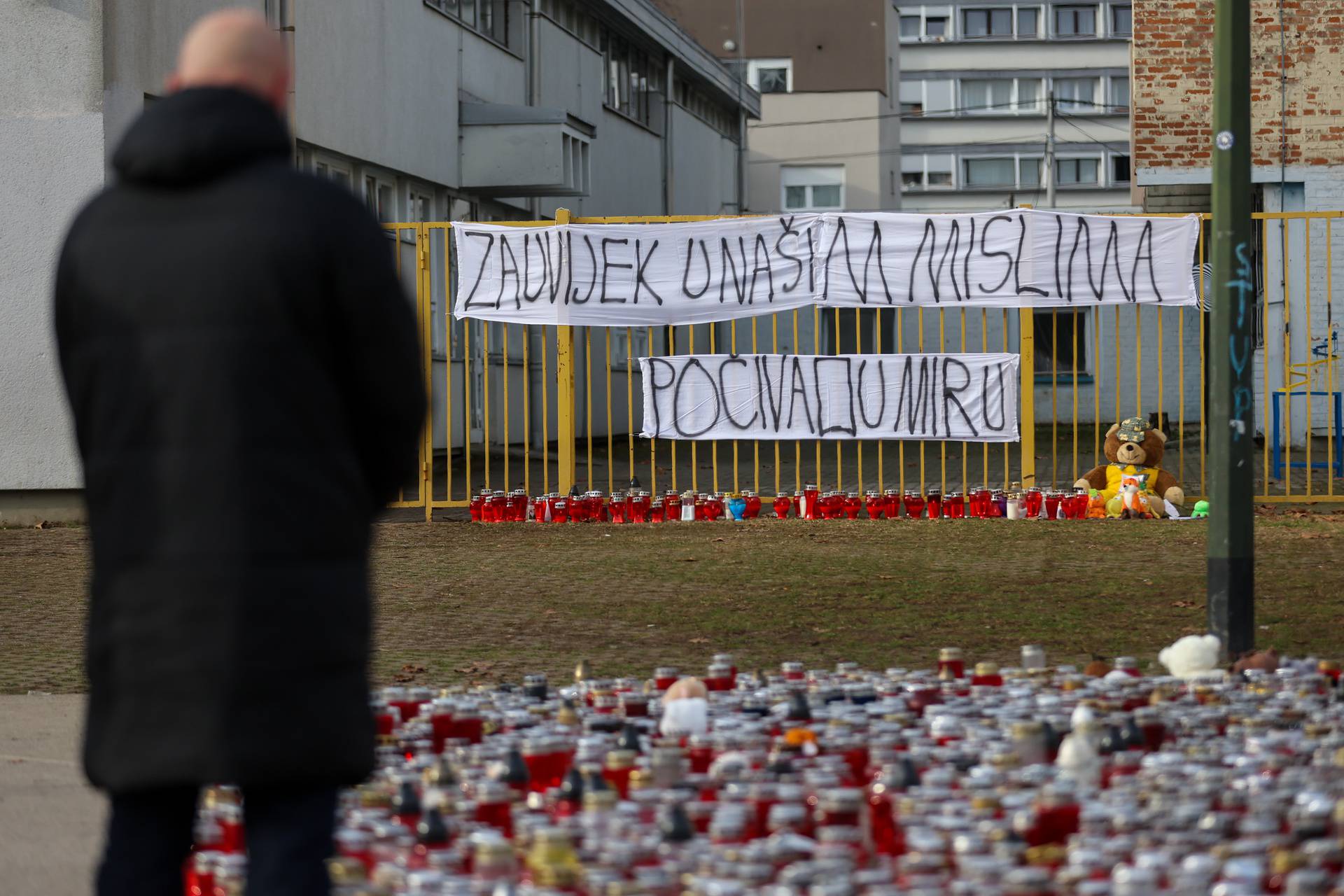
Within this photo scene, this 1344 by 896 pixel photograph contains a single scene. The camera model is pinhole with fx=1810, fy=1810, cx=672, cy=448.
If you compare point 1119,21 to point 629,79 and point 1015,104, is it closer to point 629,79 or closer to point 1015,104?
point 1015,104

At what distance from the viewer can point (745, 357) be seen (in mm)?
13727

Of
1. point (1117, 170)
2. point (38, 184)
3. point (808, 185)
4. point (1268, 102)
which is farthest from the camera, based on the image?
point (1117, 170)

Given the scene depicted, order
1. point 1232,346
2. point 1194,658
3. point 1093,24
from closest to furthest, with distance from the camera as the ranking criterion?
point 1194,658 → point 1232,346 → point 1093,24

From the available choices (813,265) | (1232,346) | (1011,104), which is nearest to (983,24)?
(1011,104)

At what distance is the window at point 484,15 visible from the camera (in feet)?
80.4

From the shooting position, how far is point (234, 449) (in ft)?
9.78

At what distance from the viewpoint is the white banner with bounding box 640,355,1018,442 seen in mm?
13578

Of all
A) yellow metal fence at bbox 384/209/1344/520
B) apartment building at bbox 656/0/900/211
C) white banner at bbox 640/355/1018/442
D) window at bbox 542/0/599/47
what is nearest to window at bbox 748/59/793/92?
apartment building at bbox 656/0/900/211

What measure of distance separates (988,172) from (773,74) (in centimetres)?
2484

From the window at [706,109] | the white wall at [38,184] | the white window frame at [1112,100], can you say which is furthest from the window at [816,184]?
the white wall at [38,184]

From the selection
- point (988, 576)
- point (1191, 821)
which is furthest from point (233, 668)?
point (988, 576)

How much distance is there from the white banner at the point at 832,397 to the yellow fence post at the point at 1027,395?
0.29 feet

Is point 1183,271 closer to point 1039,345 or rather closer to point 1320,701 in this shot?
point 1320,701

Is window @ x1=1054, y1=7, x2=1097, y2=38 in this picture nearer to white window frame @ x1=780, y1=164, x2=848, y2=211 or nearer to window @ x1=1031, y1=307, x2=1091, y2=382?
white window frame @ x1=780, y1=164, x2=848, y2=211
